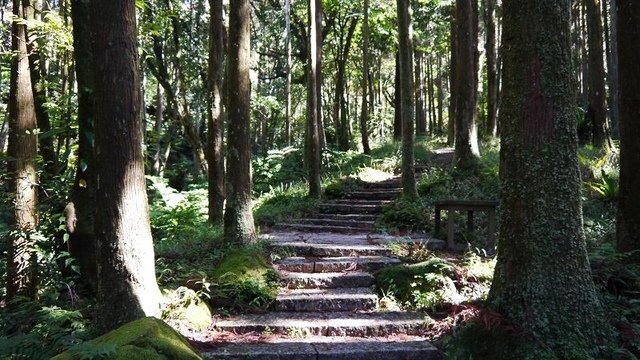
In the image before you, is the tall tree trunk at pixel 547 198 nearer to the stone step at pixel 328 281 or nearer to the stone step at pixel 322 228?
the stone step at pixel 328 281

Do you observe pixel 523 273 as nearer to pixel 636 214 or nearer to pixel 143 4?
pixel 636 214

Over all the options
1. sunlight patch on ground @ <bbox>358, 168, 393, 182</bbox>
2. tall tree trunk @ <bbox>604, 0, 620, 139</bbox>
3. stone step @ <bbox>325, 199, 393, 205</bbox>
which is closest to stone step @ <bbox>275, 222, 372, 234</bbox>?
stone step @ <bbox>325, 199, 393, 205</bbox>

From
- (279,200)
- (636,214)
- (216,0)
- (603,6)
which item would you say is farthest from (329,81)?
(636,214)

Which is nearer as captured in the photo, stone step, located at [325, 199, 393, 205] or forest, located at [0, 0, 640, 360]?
forest, located at [0, 0, 640, 360]

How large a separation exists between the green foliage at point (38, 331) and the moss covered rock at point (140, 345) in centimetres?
94

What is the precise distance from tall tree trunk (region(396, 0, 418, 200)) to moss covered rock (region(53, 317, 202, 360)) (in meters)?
8.74

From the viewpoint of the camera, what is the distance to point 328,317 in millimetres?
6340

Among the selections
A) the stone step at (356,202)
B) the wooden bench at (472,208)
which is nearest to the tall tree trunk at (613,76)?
the stone step at (356,202)

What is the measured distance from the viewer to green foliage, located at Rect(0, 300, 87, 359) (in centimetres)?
419

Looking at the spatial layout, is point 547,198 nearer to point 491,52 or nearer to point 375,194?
point 375,194

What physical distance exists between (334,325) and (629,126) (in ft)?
14.8

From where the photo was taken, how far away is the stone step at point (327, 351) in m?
5.15

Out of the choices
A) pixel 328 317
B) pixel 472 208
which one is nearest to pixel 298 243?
pixel 328 317

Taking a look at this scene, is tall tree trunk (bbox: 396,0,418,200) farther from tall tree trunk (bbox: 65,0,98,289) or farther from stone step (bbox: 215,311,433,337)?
tall tree trunk (bbox: 65,0,98,289)
